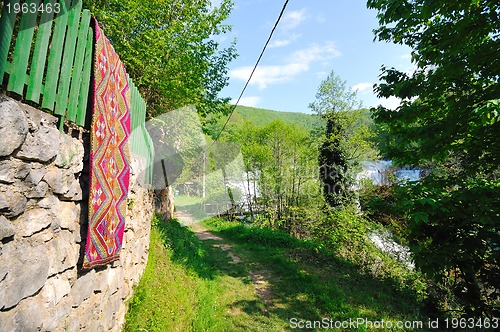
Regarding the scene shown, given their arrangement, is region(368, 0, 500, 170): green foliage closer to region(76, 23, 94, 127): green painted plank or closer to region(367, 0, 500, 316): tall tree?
region(367, 0, 500, 316): tall tree

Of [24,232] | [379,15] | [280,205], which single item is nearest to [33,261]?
[24,232]

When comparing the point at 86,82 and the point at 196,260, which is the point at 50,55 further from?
the point at 196,260

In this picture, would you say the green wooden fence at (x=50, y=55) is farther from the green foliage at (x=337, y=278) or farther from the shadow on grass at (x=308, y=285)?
the green foliage at (x=337, y=278)

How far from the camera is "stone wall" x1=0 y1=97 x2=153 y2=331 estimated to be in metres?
1.39

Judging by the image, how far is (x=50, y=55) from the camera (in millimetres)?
1839

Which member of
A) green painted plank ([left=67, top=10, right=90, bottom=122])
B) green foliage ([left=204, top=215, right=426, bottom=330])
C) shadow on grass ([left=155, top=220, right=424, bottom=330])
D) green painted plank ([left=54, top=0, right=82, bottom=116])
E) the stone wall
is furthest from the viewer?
green foliage ([left=204, top=215, right=426, bottom=330])

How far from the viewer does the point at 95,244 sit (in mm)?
2381

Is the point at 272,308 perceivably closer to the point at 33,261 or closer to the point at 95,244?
the point at 95,244

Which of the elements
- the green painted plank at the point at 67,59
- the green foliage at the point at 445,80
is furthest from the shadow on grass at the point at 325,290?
the green painted plank at the point at 67,59

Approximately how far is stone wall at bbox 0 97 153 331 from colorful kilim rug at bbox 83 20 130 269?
3.5 inches

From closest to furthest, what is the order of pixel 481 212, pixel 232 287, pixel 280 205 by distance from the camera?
1. pixel 481 212
2. pixel 232 287
3. pixel 280 205

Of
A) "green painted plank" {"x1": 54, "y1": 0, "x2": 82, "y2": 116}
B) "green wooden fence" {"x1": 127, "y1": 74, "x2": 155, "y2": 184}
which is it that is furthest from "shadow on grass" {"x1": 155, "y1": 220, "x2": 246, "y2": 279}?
"green painted plank" {"x1": 54, "y1": 0, "x2": 82, "y2": 116}

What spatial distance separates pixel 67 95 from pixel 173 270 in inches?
155

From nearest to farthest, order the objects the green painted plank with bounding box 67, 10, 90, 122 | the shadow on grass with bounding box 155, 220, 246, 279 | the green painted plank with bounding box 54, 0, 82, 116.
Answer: the green painted plank with bounding box 54, 0, 82, 116 < the green painted plank with bounding box 67, 10, 90, 122 < the shadow on grass with bounding box 155, 220, 246, 279
